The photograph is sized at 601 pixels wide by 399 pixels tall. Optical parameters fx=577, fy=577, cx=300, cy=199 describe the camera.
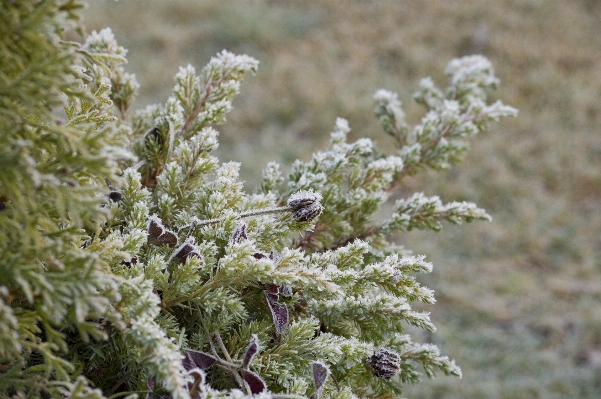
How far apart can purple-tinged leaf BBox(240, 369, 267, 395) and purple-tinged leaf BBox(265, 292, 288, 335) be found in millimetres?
76

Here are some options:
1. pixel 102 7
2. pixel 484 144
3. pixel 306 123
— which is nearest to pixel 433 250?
pixel 484 144

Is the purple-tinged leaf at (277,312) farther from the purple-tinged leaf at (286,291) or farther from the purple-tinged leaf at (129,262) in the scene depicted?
the purple-tinged leaf at (129,262)

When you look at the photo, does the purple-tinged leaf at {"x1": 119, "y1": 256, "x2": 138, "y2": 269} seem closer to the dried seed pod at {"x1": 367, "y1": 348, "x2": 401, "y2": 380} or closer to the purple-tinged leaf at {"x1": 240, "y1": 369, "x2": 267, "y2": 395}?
the purple-tinged leaf at {"x1": 240, "y1": 369, "x2": 267, "y2": 395}

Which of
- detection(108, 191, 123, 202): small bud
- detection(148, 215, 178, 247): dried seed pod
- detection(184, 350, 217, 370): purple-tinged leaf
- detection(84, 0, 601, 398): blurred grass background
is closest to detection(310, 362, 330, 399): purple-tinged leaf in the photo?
detection(184, 350, 217, 370): purple-tinged leaf

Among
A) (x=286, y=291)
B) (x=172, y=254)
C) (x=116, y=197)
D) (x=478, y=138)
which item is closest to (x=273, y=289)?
(x=286, y=291)

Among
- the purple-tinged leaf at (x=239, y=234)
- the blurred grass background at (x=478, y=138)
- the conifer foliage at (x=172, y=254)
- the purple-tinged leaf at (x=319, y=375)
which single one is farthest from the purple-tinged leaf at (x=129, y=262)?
the blurred grass background at (x=478, y=138)

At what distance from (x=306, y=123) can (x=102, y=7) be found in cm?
285

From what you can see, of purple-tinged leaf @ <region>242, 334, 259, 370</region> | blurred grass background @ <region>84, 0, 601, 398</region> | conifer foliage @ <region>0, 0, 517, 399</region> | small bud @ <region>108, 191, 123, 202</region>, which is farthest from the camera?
blurred grass background @ <region>84, 0, 601, 398</region>

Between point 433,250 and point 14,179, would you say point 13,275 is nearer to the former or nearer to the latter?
point 14,179

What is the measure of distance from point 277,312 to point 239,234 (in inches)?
4.5

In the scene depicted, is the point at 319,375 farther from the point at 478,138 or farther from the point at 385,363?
the point at 478,138

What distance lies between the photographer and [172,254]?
2.37ft

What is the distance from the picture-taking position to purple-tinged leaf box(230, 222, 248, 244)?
728mm

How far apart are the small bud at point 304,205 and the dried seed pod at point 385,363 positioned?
0.20 metres
